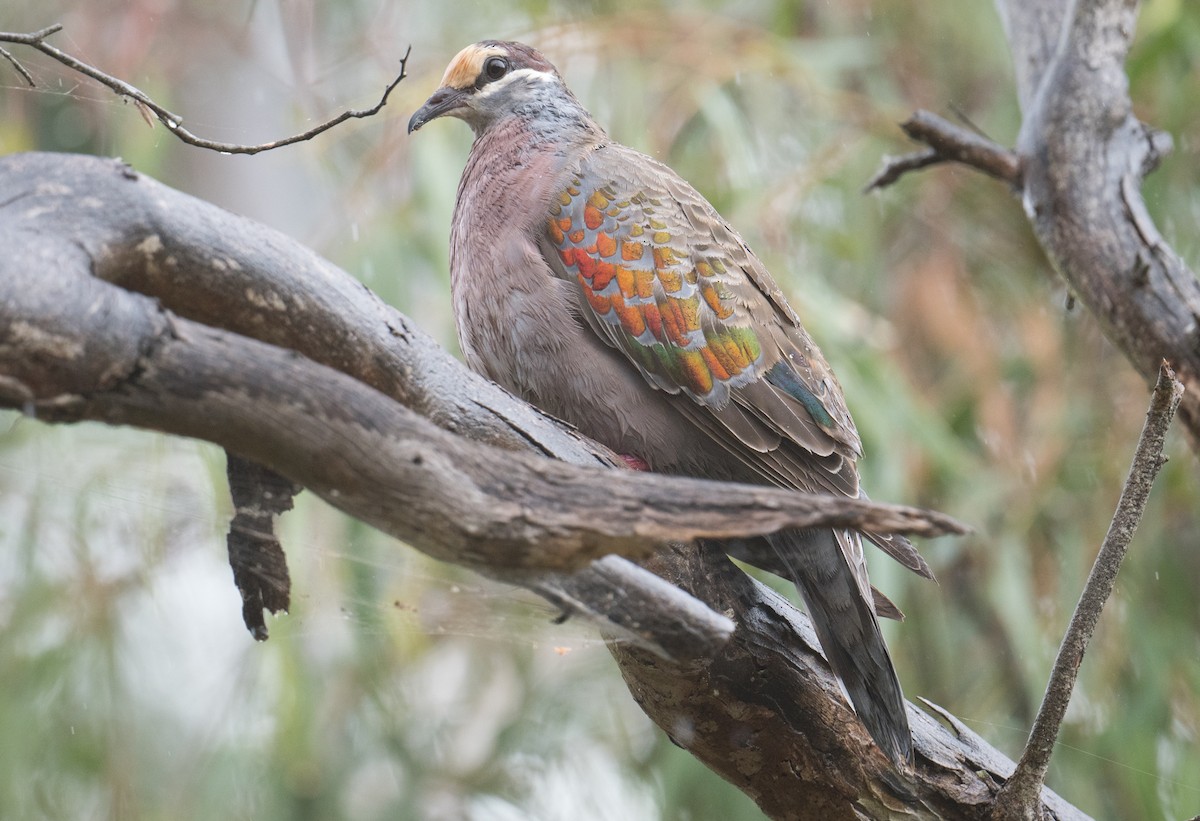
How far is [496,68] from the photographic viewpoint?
3328 mm

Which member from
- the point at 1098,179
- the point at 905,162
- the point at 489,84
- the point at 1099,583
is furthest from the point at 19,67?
the point at 1098,179

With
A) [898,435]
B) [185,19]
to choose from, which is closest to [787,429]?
[898,435]

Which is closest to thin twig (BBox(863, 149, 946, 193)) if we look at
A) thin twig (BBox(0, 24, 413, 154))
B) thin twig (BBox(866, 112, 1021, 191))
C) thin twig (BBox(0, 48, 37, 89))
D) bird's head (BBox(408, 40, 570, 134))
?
thin twig (BBox(866, 112, 1021, 191))

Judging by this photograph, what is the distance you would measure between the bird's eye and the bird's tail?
58.7 inches

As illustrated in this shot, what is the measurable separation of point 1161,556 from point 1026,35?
2689 mm


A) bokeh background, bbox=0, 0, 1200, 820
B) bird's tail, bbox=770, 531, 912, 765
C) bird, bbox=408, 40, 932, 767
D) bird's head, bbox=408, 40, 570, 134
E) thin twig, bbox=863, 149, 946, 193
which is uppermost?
thin twig, bbox=863, 149, 946, 193

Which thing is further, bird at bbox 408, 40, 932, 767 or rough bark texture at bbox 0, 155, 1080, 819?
bird at bbox 408, 40, 932, 767

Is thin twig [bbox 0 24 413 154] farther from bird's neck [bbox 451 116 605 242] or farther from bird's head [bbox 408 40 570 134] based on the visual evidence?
bird's head [bbox 408 40 570 134]

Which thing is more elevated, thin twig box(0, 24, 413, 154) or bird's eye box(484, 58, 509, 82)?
thin twig box(0, 24, 413, 154)

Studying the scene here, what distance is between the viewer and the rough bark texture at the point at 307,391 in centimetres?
154

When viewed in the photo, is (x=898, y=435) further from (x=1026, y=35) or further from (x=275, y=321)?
(x=275, y=321)

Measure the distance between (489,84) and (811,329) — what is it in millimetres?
1982

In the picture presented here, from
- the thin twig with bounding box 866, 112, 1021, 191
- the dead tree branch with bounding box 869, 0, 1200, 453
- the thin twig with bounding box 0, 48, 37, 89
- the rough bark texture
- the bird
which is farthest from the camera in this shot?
the thin twig with bounding box 866, 112, 1021, 191

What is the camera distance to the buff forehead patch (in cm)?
331
